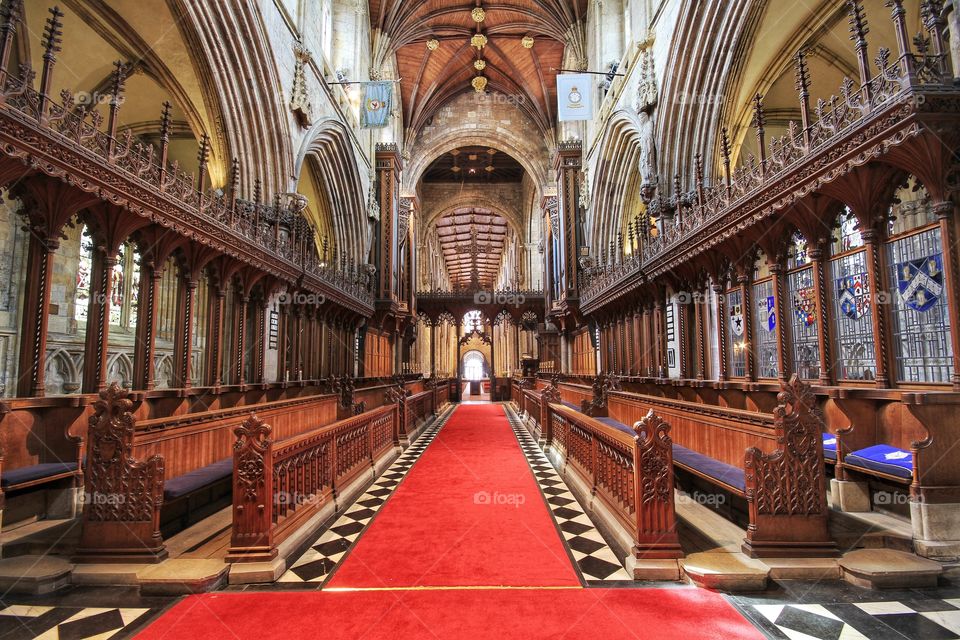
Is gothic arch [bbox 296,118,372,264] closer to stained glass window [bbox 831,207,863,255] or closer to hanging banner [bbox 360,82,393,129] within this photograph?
hanging banner [bbox 360,82,393,129]

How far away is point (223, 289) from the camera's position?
6.66 m

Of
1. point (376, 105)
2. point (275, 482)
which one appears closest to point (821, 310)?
point (275, 482)

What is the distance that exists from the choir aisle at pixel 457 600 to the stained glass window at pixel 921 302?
9.91 feet

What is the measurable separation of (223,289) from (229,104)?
3651 millimetres

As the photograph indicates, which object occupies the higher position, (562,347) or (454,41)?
(454,41)

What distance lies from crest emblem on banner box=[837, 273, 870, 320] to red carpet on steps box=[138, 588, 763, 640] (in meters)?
4.09

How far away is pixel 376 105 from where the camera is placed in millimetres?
11727

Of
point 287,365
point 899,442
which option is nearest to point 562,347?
point 287,365

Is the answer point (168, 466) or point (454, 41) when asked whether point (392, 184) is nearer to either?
point (454, 41)

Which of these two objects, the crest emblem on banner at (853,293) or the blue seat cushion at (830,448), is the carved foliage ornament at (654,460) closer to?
the blue seat cushion at (830,448)

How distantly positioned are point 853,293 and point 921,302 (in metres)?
0.85

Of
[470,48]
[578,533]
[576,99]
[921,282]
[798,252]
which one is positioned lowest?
[578,533]

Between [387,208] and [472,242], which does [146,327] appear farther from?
[472,242]

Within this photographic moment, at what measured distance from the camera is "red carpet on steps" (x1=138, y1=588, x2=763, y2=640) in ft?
7.02
